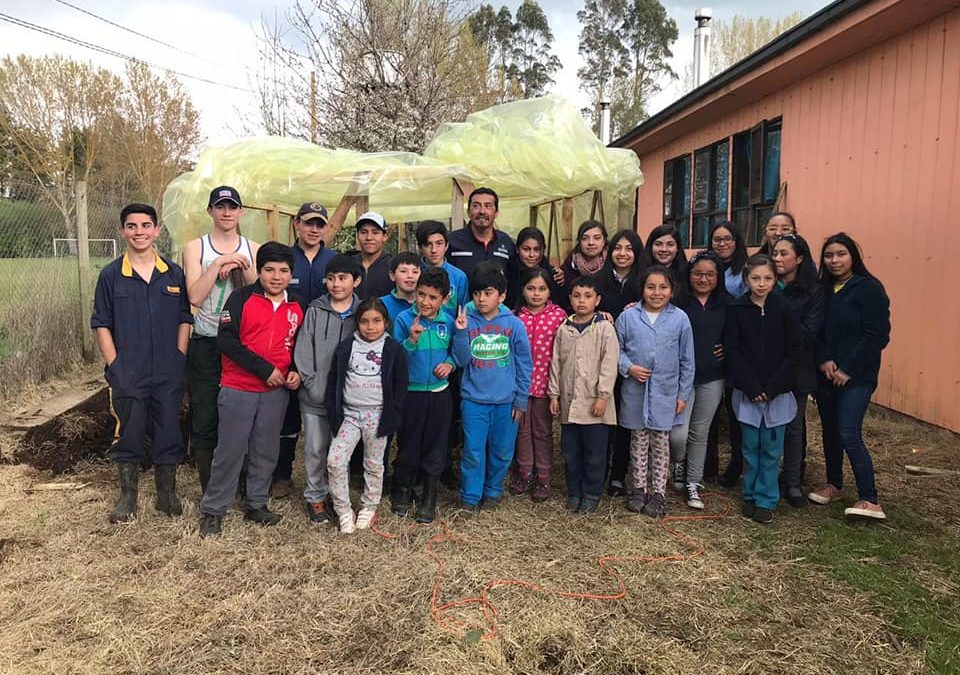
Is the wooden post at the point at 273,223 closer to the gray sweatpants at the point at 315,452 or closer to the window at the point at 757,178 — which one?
the gray sweatpants at the point at 315,452

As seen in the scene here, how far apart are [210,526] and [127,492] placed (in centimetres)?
58

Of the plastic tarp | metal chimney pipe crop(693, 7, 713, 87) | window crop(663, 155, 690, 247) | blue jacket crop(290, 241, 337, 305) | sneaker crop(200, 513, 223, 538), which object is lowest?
sneaker crop(200, 513, 223, 538)

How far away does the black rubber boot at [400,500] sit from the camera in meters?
3.80

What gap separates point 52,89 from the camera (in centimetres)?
2202

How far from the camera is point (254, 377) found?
11.4ft

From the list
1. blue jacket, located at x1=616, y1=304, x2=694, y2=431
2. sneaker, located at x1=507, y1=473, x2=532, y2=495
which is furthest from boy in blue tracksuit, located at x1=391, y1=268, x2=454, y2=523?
blue jacket, located at x1=616, y1=304, x2=694, y2=431

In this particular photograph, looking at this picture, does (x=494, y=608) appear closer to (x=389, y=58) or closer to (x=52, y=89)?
(x=389, y=58)

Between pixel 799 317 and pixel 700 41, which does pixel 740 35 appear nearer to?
pixel 700 41

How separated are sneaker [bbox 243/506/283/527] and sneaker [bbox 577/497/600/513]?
174 centimetres

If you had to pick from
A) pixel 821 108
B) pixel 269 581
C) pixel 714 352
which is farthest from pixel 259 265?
pixel 821 108

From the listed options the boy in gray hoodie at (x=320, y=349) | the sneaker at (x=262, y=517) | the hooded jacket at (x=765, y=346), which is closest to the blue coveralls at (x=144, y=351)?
the sneaker at (x=262, y=517)

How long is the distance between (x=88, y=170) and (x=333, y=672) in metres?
25.2

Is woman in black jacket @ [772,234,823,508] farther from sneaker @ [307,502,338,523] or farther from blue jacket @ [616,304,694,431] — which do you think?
sneaker @ [307,502,338,523]

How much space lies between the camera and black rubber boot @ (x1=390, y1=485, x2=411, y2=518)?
3796 millimetres
